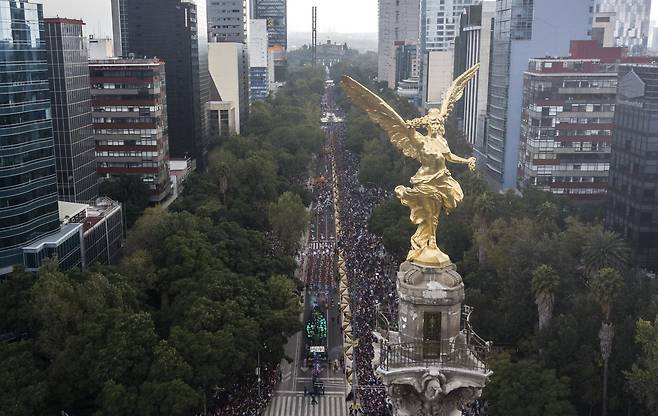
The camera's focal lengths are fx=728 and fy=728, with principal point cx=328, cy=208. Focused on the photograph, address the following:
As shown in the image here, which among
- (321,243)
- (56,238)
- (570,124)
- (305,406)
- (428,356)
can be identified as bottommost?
(305,406)

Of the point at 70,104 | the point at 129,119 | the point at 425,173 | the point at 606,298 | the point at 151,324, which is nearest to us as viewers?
the point at 425,173

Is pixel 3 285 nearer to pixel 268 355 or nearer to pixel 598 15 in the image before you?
pixel 268 355

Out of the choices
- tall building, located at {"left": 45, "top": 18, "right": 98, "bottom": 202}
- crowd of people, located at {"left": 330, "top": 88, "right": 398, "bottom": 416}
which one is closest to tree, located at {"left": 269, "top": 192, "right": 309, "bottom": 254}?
crowd of people, located at {"left": 330, "top": 88, "right": 398, "bottom": 416}

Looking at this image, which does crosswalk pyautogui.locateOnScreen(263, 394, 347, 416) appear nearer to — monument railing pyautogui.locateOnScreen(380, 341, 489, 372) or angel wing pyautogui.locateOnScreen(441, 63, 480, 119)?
monument railing pyautogui.locateOnScreen(380, 341, 489, 372)

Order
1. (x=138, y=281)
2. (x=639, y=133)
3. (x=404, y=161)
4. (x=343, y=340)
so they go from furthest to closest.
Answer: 1. (x=404, y=161)
2. (x=639, y=133)
3. (x=343, y=340)
4. (x=138, y=281)

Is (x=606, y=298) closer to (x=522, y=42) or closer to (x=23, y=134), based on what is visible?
(x=23, y=134)

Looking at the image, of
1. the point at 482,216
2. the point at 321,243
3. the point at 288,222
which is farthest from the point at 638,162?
the point at 321,243

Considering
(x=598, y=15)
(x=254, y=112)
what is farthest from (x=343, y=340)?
(x=254, y=112)

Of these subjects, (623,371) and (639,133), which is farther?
(639,133)
